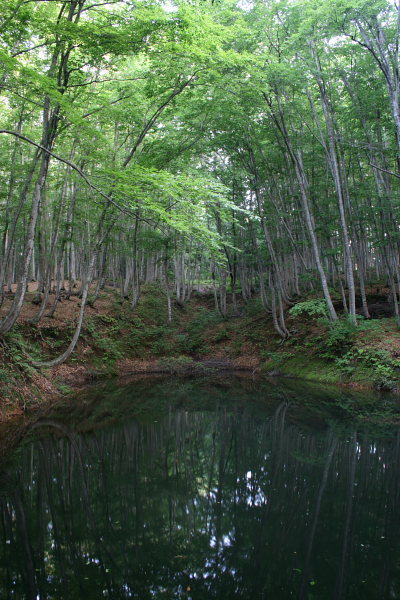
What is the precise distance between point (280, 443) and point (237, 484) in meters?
1.98

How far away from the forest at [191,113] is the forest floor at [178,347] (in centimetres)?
57

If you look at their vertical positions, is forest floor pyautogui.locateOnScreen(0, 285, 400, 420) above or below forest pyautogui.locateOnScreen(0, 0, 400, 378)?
below

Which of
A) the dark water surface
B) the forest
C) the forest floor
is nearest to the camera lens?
the dark water surface

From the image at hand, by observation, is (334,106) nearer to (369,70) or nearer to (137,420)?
(369,70)

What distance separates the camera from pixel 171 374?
15492 millimetres

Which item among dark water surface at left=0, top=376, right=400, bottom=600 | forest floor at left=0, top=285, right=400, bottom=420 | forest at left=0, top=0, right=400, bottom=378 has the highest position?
forest at left=0, top=0, right=400, bottom=378

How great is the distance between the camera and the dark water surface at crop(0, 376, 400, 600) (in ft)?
9.71

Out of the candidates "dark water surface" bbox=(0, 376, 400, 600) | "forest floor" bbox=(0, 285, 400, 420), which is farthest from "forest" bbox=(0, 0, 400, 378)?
"dark water surface" bbox=(0, 376, 400, 600)

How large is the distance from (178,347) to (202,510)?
1384 cm

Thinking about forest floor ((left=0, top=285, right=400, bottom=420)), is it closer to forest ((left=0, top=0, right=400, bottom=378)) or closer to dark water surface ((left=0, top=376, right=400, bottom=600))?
forest ((left=0, top=0, right=400, bottom=378))

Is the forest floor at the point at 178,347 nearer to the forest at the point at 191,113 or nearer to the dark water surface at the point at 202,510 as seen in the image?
the forest at the point at 191,113

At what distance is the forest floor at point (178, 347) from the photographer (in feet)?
34.1

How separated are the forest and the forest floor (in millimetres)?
566

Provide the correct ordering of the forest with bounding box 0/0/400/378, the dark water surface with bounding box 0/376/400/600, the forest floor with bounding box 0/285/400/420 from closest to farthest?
the dark water surface with bounding box 0/376/400/600, the forest with bounding box 0/0/400/378, the forest floor with bounding box 0/285/400/420
